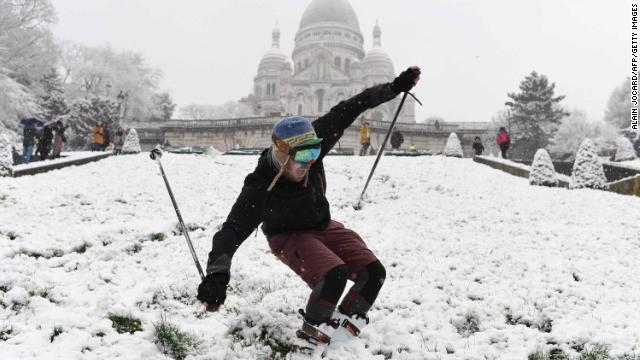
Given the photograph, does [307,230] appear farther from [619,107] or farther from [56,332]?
[619,107]

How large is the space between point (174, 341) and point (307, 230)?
1.50 metres

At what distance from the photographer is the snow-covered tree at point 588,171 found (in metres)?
14.9

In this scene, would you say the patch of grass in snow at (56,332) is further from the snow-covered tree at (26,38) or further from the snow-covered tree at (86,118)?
the snow-covered tree at (86,118)

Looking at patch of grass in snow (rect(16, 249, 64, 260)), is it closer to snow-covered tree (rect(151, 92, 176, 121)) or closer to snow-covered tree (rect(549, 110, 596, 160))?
snow-covered tree (rect(549, 110, 596, 160))

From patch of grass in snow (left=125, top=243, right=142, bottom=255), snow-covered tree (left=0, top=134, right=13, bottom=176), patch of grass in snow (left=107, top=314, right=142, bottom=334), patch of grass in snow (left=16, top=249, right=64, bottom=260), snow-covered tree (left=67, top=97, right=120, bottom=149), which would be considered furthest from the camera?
snow-covered tree (left=67, top=97, right=120, bottom=149)

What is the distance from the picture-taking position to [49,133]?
18.9 meters

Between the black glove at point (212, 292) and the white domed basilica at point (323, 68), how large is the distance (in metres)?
74.0

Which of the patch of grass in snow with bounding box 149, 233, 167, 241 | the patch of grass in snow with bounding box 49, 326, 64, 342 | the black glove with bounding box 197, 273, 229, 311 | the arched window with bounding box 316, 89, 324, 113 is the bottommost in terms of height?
the patch of grass in snow with bounding box 49, 326, 64, 342

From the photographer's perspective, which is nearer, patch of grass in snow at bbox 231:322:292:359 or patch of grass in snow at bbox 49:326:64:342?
patch of grass in snow at bbox 231:322:292:359

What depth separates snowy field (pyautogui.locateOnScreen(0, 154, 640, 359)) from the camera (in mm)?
4195

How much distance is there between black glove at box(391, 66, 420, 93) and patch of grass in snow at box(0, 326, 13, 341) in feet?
13.4

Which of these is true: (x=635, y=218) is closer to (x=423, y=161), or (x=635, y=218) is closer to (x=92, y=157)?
(x=423, y=161)

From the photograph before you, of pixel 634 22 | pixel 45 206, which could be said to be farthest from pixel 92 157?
pixel 634 22

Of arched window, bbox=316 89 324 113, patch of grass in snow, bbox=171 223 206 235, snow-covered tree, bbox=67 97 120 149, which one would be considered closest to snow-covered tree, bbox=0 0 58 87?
snow-covered tree, bbox=67 97 120 149
